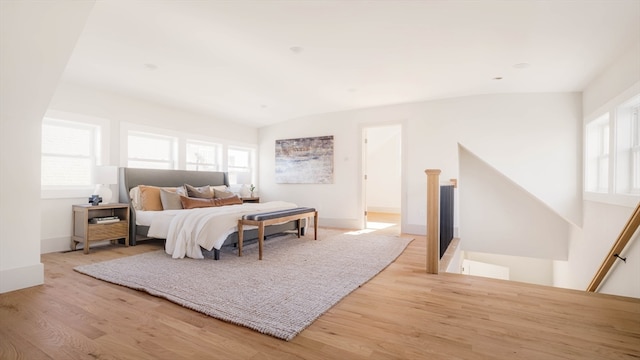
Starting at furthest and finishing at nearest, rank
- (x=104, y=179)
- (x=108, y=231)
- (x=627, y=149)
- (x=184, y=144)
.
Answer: (x=184, y=144)
(x=104, y=179)
(x=108, y=231)
(x=627, y=149)

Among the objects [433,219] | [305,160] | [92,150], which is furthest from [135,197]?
[433,219]

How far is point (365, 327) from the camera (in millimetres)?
1898

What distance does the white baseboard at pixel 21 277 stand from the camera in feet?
7.98

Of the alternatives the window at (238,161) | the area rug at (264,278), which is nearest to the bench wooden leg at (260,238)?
the area rug at (264,278)

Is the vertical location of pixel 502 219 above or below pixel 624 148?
below

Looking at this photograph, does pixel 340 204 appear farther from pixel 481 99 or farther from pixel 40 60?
pixel 40 60

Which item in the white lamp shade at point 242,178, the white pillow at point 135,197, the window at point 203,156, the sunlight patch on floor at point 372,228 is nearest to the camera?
the white pillow at point 135,197

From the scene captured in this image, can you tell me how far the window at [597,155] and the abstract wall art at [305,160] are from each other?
13.7 ft

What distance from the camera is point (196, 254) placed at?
354 centimetres

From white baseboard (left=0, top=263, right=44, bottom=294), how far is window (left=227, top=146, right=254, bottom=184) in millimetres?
4176

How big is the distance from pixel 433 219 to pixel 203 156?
16.2 ft

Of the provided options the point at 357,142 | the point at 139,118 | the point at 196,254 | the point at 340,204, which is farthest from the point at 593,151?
the point at 139,118

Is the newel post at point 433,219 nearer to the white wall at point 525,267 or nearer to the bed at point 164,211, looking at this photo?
the bed at point 164,211

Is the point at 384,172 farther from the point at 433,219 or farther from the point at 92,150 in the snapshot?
the point at 92,150
